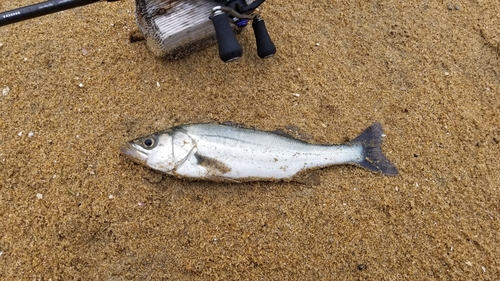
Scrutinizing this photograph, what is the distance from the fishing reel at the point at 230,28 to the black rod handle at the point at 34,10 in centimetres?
89

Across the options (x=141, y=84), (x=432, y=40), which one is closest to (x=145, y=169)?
(x=141, y=84)

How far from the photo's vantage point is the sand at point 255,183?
279cm

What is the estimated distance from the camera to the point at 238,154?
9.82 feet

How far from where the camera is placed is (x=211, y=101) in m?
3.22

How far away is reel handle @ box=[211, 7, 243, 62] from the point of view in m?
2.30

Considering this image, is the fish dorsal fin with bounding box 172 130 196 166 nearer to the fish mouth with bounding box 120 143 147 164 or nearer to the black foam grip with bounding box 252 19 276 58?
the fish mouth with bounding box 120 143 147 164

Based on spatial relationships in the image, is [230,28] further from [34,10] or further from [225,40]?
[34,10]

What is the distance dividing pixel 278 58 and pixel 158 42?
3.86 ft

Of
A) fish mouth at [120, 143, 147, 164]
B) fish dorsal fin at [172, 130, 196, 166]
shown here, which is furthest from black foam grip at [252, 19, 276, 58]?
fish mouth at [120, 143, 147, 164]

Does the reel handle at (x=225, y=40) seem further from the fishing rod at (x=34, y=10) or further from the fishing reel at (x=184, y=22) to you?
the fishing rod at (x=34, y=10)

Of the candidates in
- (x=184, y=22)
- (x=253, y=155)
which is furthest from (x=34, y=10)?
(x=253, y=155)

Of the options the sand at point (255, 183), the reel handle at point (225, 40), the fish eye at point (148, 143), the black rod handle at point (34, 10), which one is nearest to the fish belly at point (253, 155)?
the sand at point (255, 183)

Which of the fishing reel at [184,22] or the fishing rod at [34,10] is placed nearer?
the fishing rod at [34,10]

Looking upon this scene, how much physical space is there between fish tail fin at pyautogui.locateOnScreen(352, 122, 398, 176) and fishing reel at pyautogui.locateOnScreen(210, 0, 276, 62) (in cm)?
118
